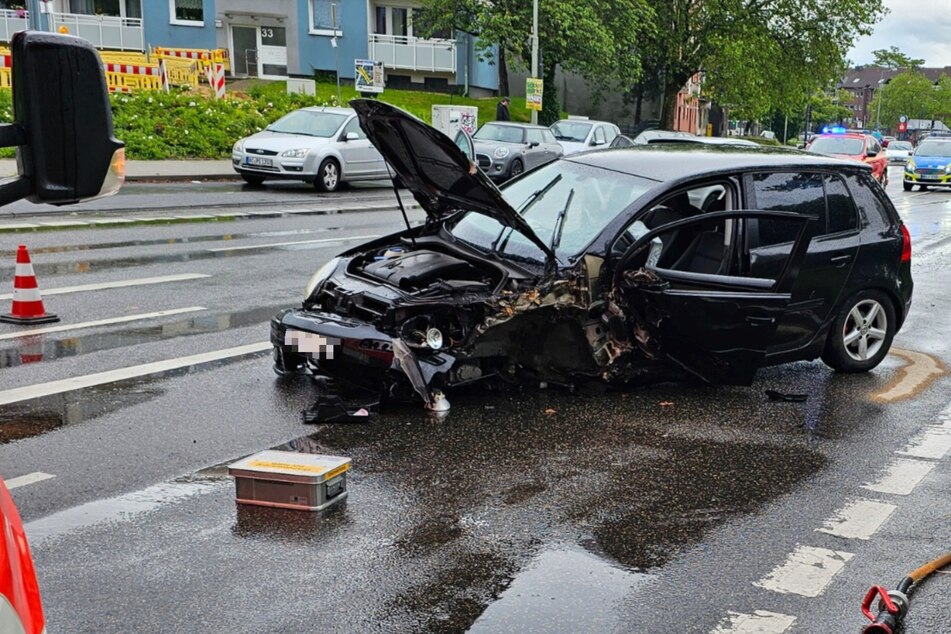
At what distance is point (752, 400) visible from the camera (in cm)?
705

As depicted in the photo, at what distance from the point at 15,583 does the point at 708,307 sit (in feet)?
16.7

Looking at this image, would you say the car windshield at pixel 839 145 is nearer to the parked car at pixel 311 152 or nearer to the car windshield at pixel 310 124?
the parked car at pixel 311 152

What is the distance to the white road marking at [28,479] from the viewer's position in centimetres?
496

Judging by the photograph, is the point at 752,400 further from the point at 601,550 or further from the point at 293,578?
the point at 293,578

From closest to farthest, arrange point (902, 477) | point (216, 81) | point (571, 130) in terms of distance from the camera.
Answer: point (902, 477) → point (216, 81) → point (571, 130)

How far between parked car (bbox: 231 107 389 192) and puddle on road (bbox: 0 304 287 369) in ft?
41.3

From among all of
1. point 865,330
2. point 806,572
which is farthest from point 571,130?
point 806,572

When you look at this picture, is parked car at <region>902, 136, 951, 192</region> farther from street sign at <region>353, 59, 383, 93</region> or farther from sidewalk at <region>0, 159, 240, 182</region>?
sidewalk at <region>0, 159, 240, 182</region>

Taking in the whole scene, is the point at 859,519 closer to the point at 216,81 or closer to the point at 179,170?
the point at 179,170

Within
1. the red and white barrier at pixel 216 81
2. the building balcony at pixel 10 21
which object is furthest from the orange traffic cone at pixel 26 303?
the building balcony at pixel 10 21

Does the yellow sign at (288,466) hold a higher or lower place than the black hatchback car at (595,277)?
lower

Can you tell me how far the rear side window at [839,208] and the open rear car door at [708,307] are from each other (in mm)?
1174

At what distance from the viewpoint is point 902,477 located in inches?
220

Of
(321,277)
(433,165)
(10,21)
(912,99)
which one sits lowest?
(321,277)
